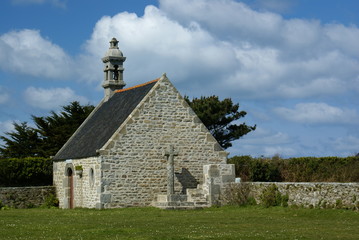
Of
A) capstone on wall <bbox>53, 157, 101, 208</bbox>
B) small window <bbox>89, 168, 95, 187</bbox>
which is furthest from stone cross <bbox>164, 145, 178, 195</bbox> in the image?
small window <bbox>89, 168, 95, 187</bbox>

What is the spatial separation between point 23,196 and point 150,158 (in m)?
7.58

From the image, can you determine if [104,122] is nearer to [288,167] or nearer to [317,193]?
[288,167]

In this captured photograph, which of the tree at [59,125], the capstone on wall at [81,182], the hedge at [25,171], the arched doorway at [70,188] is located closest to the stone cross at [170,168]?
the capstone on wall at [81,182]

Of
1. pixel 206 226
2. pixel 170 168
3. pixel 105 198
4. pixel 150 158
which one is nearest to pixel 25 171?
pixel 105 198

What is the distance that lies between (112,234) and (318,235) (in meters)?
4.75

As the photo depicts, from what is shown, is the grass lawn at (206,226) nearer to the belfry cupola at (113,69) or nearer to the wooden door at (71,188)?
the wooden door at (71,188)

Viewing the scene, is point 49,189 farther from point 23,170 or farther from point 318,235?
point 318,235

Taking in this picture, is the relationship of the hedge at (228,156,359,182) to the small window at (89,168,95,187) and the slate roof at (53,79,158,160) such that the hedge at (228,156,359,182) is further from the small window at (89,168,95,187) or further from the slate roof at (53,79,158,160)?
the small window at (89,168,95,187)

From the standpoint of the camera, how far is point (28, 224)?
19000mm

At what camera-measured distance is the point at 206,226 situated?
1753 centimetres

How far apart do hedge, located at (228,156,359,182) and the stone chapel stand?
434cm

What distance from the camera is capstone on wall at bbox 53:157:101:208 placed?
26844 mm

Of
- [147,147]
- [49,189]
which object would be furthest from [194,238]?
[49,189]

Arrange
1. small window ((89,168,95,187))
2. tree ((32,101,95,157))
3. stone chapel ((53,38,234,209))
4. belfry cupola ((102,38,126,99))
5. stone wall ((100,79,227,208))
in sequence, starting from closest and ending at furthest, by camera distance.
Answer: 1. stone chapel ((53,38,234,209))
2. stone wall ((100,79,227,208))
3. small window ((89,168,95,187))
4. belfry cupola ((102,38,126,99))
5. tree ((32,101,95,157))
